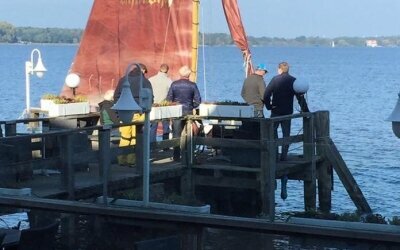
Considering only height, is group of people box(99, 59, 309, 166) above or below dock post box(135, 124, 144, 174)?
above

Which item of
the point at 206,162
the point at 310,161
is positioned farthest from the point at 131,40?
the point at 310,161

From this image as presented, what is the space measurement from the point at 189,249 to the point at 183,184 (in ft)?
18.9

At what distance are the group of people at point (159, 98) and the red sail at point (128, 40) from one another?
321cm

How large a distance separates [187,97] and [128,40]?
17.4ft

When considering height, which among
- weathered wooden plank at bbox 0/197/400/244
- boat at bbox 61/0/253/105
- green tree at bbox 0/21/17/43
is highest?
green tree at bbox 0/21/17/43

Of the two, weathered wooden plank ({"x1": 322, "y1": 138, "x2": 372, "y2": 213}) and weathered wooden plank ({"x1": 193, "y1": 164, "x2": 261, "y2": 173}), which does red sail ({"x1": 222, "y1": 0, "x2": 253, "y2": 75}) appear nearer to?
weathered wooden plank ({"x1": 322, "y1": 138, "x2": 372, "y2": 213})

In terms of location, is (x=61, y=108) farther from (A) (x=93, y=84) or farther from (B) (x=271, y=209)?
(B) (x=271, y=209)

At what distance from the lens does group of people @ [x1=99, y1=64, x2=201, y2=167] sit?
1298 centimetres

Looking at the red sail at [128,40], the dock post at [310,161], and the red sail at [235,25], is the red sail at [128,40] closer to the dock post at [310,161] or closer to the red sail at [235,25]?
the red sail at [235,25]

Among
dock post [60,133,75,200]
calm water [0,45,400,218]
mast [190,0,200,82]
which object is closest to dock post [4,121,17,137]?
dock post [60,133,75,200]

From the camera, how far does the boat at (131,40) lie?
19.2m

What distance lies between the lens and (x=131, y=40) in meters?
20.0

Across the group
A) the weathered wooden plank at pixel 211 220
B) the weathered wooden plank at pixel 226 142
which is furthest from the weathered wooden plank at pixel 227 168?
the weathered wooden plank at pixel 211 220

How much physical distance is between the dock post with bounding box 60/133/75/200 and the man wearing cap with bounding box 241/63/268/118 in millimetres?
4758
